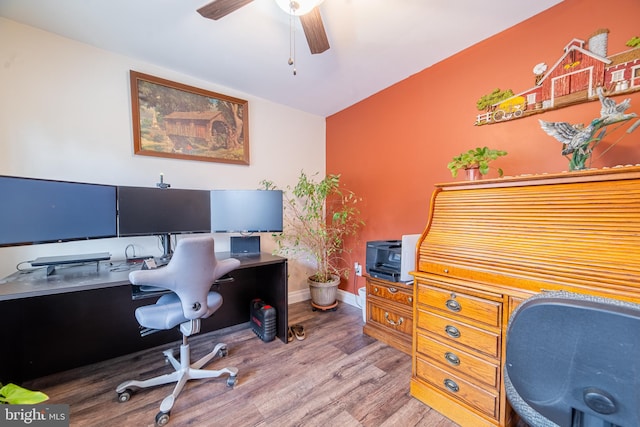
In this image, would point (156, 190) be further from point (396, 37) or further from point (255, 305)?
point (396, 37)

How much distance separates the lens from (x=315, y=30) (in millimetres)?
1430

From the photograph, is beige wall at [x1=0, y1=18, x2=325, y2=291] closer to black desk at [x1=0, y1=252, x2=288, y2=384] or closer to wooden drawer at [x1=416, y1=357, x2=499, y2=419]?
black desk at [x1=0, y1=252, x2=288, y2=384]

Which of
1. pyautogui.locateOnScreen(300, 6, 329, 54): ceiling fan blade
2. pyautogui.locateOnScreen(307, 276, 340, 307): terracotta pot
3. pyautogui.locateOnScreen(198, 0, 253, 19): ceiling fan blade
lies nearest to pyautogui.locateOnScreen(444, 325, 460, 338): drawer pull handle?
pyautogui.locateOnScreen(307, 276, 340, 307): terracotta pot

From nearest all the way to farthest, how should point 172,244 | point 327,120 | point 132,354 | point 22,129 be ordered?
1. point 22,129
2. point 132,354
3. point 172,244
4. point 327,120

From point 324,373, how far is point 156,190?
1.93 m

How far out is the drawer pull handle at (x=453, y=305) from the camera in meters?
1.29

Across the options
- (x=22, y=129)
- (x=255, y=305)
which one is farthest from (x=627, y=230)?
(x=22, y=129)

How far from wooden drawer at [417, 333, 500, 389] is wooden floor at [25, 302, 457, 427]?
31 cm

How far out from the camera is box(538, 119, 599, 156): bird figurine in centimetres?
112

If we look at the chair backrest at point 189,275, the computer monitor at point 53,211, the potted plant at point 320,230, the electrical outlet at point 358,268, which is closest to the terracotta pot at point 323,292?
the potted plant at point 320,230

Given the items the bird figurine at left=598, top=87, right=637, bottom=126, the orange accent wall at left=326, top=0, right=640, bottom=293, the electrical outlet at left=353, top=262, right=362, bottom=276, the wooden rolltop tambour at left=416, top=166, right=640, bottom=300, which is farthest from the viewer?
the electrical outlet at left=353, top=262, right=362, bottom=276

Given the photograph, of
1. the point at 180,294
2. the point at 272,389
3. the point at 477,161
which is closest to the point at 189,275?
the point at 180,294

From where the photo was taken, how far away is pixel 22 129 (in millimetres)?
1632

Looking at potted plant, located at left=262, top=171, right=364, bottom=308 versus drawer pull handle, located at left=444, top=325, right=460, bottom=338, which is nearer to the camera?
drawer pull handle, located at left=444, top=325, right=460, bottom=338
